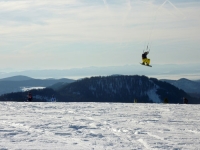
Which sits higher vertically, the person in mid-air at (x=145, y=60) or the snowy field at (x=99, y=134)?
the person in mid-air at (x=145, y=60)

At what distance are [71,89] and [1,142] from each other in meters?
176

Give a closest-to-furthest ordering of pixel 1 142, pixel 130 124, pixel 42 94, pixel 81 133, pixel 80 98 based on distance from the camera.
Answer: pixel 1 142, pixel 81 133, pixel 130 124, pixel 42 94, pixel 80 98

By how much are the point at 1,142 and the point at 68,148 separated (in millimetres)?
2116

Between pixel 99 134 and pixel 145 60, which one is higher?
pixel 145 60

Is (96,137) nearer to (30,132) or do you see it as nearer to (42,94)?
(30,132)

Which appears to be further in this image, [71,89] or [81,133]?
[71,89]

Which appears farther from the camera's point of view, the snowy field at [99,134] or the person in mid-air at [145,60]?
the person in mid-air at [145,60]

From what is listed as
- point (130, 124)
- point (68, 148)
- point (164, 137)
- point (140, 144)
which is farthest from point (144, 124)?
point (68, 148)

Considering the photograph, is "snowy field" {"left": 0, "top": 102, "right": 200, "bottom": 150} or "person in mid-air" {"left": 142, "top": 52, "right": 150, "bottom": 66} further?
"person in mid-air" {"left": 142, "top": 52, "right": 150, "bottom": 66}

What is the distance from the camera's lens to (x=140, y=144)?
1075cm

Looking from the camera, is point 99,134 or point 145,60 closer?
point 99,134

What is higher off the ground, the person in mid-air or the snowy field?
the person in mid-air

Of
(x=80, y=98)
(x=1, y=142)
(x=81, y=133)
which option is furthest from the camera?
(x=80, y=98)

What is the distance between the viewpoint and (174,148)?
402 inches
